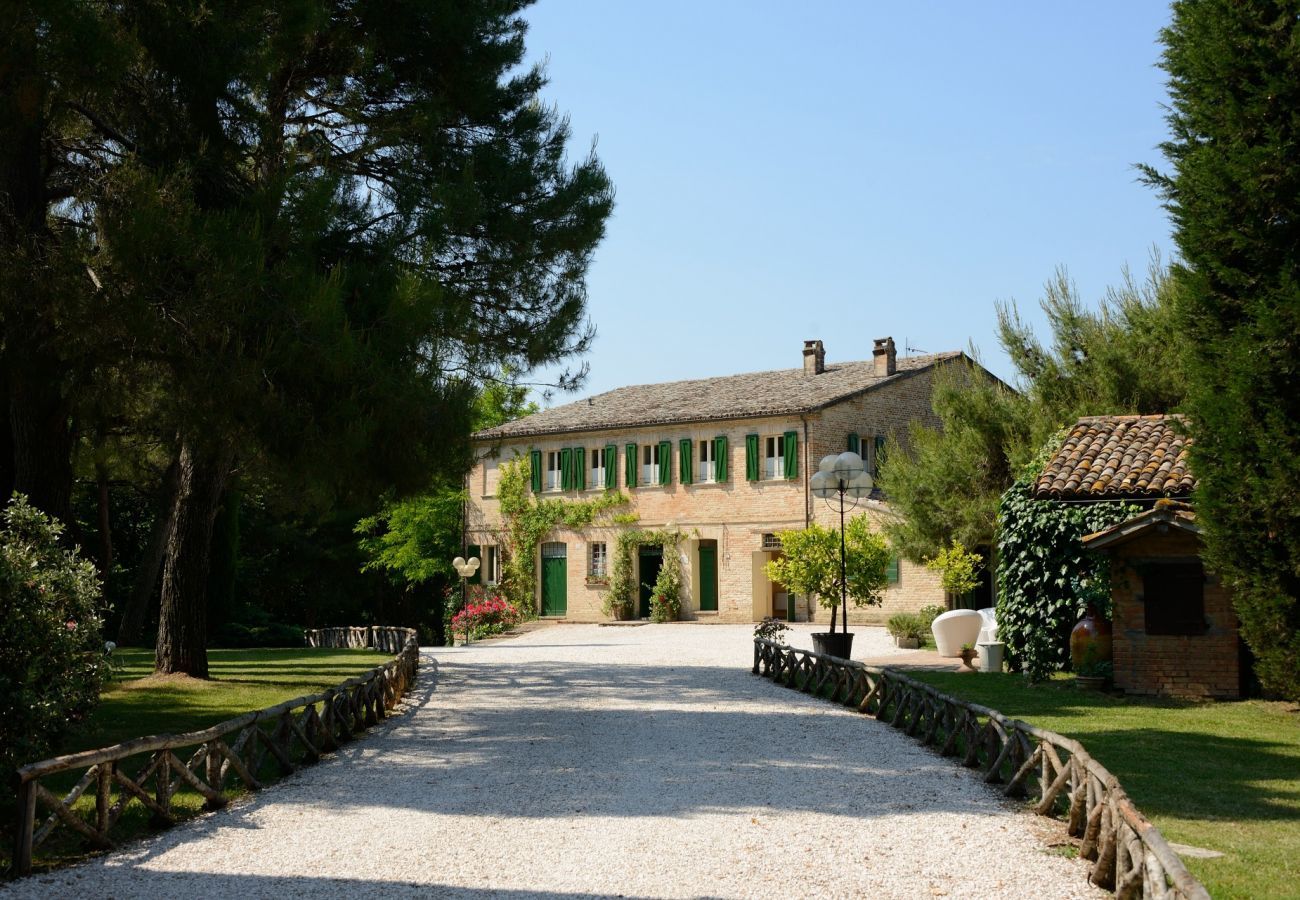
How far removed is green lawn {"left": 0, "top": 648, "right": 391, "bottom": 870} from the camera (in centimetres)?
785

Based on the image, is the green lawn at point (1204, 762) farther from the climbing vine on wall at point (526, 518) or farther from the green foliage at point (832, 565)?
the climbing vine on wall at point (526, 518)

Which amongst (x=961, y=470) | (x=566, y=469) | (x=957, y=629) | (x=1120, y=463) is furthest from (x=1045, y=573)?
(x=566, y=469)

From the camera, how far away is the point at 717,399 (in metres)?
36.4

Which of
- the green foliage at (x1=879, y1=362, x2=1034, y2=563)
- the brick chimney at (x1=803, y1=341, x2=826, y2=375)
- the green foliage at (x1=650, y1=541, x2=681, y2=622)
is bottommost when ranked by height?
the green foliage at (x1=650, y1=541, x2=681, y2=622)

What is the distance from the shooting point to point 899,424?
117 feet

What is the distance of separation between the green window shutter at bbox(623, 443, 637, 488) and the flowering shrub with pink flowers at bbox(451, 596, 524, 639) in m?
5.10

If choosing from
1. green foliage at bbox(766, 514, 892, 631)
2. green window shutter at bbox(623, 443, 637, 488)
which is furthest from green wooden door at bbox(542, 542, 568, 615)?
green foliage at bbox(766, 514, 892, 631)

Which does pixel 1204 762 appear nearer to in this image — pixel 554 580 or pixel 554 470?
pixel 554 580

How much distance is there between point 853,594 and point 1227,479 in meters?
9.24

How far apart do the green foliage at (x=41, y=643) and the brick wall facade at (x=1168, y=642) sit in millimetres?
11522

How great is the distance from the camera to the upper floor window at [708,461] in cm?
3494

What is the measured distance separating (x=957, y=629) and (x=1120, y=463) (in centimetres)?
535

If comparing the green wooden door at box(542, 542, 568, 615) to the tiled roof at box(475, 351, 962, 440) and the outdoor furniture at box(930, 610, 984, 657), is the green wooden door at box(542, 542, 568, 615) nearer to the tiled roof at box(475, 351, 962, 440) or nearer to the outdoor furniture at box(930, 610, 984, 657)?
the tiled roof at box(475, 351, 962, 440)

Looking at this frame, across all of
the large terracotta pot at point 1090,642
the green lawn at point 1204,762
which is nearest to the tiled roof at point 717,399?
the large terracotta pot at point 1090,642
